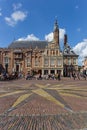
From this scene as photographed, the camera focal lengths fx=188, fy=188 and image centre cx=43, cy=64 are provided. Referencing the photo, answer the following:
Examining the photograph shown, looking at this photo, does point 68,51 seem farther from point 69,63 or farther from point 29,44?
point 29,44

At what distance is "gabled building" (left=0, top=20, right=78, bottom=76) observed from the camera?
216 ft

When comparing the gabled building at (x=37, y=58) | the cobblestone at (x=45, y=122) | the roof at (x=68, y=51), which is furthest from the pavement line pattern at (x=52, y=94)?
the roof at (x=68, y=51)

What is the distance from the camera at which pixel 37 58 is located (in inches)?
2657

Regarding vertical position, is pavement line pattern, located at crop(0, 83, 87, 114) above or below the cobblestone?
above

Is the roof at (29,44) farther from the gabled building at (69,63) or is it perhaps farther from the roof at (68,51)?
the gabled building at (69,63)

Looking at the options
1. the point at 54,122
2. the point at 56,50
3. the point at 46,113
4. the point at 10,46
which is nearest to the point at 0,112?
the point at 46,113

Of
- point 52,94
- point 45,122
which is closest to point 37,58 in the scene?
point 52,94

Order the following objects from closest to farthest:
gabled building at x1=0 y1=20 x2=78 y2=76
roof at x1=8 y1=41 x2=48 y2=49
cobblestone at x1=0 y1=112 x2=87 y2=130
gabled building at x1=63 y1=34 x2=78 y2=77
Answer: cobblestone at x1=0 y1=112 x2=87 y2=130 < gabled building at x1=0 y1=20 x2=78 y2=76 < gabled building at x1=63 y1=34 x2=78 y2=77 < roof at x1=8 y1=41 x2=48 y2=49

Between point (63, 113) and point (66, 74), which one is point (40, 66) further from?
point (63, 113)

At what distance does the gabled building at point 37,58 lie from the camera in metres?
65.7

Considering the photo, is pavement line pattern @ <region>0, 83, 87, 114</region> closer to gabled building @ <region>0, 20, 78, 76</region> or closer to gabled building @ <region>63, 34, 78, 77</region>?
gabled building @ <region>0, 20, 78, 76</region>

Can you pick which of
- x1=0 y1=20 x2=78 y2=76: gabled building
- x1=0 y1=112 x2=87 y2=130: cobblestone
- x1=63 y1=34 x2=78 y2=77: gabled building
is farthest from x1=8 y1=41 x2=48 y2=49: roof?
x1=0 y1=112 x2=87 y2=130: cobblestone

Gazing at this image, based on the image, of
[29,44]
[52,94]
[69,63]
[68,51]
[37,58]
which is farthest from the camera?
[68,51]

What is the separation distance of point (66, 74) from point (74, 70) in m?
3.26
